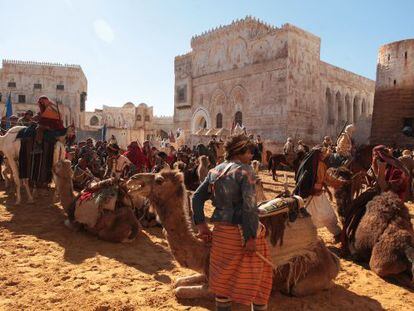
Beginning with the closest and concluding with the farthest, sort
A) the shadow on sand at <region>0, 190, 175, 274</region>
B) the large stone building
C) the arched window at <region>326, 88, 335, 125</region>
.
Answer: the shadow on sand at <region>0, 190, 175, 274</region> < the large stone building < the arched window at <region>326, 88, 335, 125</region>

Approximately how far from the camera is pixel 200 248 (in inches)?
141

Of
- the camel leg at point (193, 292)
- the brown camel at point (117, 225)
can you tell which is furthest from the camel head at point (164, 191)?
the brown camel at point (117, 225)

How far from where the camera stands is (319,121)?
106 feet

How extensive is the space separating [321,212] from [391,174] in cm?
124

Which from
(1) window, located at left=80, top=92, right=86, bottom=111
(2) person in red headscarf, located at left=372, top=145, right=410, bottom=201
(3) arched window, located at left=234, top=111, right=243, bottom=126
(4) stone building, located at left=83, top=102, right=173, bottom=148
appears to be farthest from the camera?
(4) stone building, located at left=83, top=102, right=173, bottom=148

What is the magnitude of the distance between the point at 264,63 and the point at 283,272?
2875cm

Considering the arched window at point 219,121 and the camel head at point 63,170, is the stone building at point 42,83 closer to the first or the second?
the arched window at point 219,121

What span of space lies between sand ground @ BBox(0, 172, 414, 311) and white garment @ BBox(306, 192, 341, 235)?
487mm

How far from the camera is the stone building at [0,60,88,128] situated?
1940 inches

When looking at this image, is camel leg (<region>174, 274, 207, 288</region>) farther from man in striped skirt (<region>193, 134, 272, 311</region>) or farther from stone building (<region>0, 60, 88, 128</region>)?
stone building (<region>0, 60, 88, 128</region>)

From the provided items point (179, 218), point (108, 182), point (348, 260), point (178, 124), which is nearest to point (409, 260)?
point (348, 260)

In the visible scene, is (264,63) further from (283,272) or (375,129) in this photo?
(283,272)

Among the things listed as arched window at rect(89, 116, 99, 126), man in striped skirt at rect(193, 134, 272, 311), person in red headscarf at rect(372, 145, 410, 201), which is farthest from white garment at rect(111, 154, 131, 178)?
arched window at rect(89, 116, 99, 126)

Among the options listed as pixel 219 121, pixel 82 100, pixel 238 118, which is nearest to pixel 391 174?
pixel 238 118
